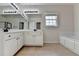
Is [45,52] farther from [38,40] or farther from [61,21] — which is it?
[61,21]

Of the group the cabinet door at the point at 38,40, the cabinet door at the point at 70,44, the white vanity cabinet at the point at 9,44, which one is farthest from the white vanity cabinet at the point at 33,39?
the white vanity cabinet at the point at 9,44

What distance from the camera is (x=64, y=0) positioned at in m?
0.50

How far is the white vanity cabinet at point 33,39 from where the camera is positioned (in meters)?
4.36

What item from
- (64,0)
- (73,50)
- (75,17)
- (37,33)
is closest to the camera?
(64,0)

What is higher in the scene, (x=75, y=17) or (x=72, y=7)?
(x=72, y=7)

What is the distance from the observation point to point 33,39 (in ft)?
14.3

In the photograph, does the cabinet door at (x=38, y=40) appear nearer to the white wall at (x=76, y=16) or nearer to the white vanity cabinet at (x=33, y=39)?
the white vanity cabinet at (x=33, y=39)

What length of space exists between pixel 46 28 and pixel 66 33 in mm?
849

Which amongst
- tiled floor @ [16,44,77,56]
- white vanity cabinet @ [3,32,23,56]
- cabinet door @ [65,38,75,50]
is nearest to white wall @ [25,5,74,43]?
cabinet door @ [65,38,75,50]

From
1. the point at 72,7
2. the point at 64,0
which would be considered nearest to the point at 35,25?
the point at 72,7

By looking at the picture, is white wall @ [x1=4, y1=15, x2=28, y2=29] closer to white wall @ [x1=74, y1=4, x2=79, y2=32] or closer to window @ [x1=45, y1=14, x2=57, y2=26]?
window @ [x1=45, y1=14, x2=57, y2=26]

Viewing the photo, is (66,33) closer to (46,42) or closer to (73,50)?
(46,42)

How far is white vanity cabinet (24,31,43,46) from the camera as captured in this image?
436 cm

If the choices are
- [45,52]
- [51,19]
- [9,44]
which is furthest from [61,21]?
[9,44]
